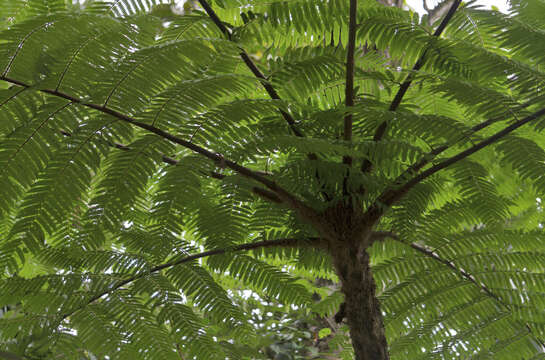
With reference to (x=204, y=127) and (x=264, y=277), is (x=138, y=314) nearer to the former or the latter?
(x=264, y=277)

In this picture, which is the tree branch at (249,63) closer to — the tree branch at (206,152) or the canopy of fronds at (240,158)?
the canopy of fronds at (240,158)

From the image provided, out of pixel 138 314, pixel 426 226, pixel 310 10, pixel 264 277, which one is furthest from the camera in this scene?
pixel 426 226

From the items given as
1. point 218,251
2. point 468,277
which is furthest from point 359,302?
point 468,277

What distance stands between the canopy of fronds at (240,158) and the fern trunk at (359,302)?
12cm

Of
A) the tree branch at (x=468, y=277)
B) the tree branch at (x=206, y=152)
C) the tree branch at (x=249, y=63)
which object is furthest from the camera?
the tree branch at (x=468, y=277)

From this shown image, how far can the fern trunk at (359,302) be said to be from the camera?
1.17 metres

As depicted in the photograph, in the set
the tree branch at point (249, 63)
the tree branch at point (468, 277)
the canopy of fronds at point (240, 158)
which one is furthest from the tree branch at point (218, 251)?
the tree branch at point (468, 277)

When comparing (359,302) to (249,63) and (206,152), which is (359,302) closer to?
(206,152)

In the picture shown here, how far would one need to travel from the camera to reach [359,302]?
120 centimetres

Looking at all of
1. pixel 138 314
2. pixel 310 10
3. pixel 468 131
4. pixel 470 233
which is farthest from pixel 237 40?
pixel 470 233

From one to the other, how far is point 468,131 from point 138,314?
938mm

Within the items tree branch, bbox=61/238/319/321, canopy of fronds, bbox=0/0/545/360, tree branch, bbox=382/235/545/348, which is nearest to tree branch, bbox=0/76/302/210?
canopy of fronds, bbox=0/0/545/360

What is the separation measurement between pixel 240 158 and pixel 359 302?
0.47 meters

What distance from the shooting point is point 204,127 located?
1091mm
